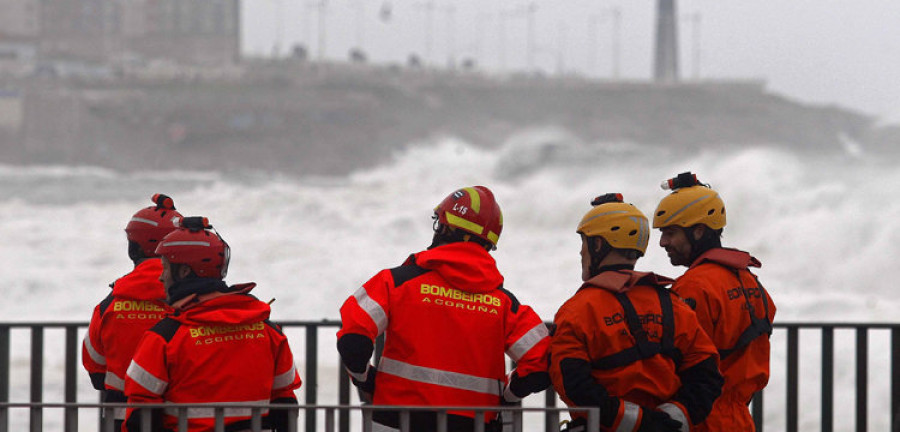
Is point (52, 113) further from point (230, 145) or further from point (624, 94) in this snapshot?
point (624, 94)

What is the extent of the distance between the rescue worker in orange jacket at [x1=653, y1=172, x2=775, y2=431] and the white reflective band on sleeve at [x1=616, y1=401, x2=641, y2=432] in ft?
1.47

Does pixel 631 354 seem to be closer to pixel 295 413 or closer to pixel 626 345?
pixel 626 345

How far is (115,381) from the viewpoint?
11.8 ft

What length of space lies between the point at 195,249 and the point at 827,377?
3.30 meters

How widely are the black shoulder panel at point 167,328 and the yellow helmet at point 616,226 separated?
1.29 m

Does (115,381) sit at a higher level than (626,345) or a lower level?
lower

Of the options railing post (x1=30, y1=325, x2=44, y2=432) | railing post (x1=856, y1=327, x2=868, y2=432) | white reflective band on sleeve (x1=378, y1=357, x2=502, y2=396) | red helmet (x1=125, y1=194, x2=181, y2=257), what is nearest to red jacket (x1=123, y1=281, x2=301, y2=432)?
white reflective band on sleeve (x1=378, y1=357, x2=502, y2=396)

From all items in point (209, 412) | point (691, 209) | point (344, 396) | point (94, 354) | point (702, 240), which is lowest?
point (344, 396)

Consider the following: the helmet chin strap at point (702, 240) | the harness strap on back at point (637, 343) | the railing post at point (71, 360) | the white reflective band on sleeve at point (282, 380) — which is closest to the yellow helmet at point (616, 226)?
the harness strap on back at point (637, 343)

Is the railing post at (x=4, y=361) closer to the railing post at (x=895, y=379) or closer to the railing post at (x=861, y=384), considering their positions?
the railing post at (x=861, y=384)

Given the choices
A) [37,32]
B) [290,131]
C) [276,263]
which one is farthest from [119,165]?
[276,263]

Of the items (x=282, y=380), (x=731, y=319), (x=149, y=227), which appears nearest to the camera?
(x=282, y=380)

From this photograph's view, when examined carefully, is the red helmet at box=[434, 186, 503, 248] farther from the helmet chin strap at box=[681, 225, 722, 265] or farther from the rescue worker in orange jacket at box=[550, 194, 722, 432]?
the helmet chin strap at box=[681, 225, 722, 265]

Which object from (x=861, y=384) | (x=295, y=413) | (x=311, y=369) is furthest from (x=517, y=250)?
(x=295, y=413)
